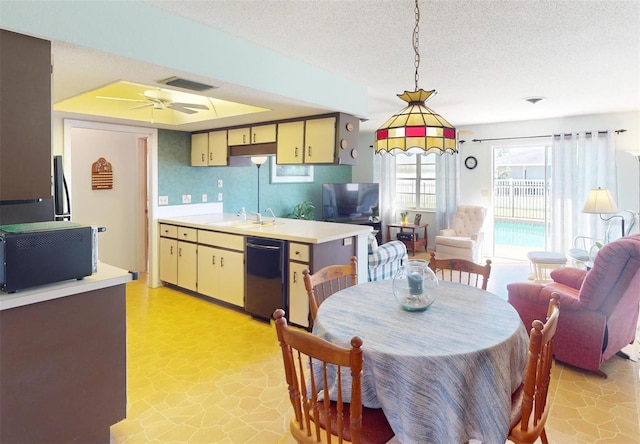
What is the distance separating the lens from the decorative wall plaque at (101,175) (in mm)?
5141

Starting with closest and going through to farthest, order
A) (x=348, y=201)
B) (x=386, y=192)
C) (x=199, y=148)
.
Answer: (x=199, y=148)
(x=348, y=201)
(x=386, y=192)

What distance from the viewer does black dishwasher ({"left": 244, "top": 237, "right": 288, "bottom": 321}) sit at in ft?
11.9

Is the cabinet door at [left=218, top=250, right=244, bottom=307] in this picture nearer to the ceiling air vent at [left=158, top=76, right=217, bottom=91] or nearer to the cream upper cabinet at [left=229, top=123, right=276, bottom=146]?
the cream upper cabinet at [left=229, top=123, right=276, bottom=146]

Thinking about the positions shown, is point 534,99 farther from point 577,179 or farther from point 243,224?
point 243,224

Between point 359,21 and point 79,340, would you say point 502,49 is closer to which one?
point 359,21

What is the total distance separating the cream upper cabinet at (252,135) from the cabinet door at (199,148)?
45cm

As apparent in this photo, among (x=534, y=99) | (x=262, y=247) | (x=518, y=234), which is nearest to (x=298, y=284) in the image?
(x=262, y=247)

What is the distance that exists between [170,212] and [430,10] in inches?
153

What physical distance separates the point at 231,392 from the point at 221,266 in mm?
1826

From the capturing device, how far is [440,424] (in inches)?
56.6

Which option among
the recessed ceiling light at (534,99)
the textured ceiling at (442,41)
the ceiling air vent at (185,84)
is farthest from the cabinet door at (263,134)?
the recessed ceiling light at (534,99)

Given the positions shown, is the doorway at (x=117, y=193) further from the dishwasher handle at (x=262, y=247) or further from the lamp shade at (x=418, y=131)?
the lamp shade at (x=418, y=131)

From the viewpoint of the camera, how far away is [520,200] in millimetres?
6793

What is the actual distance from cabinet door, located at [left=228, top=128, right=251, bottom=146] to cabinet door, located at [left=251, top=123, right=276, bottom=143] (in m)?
0.08
